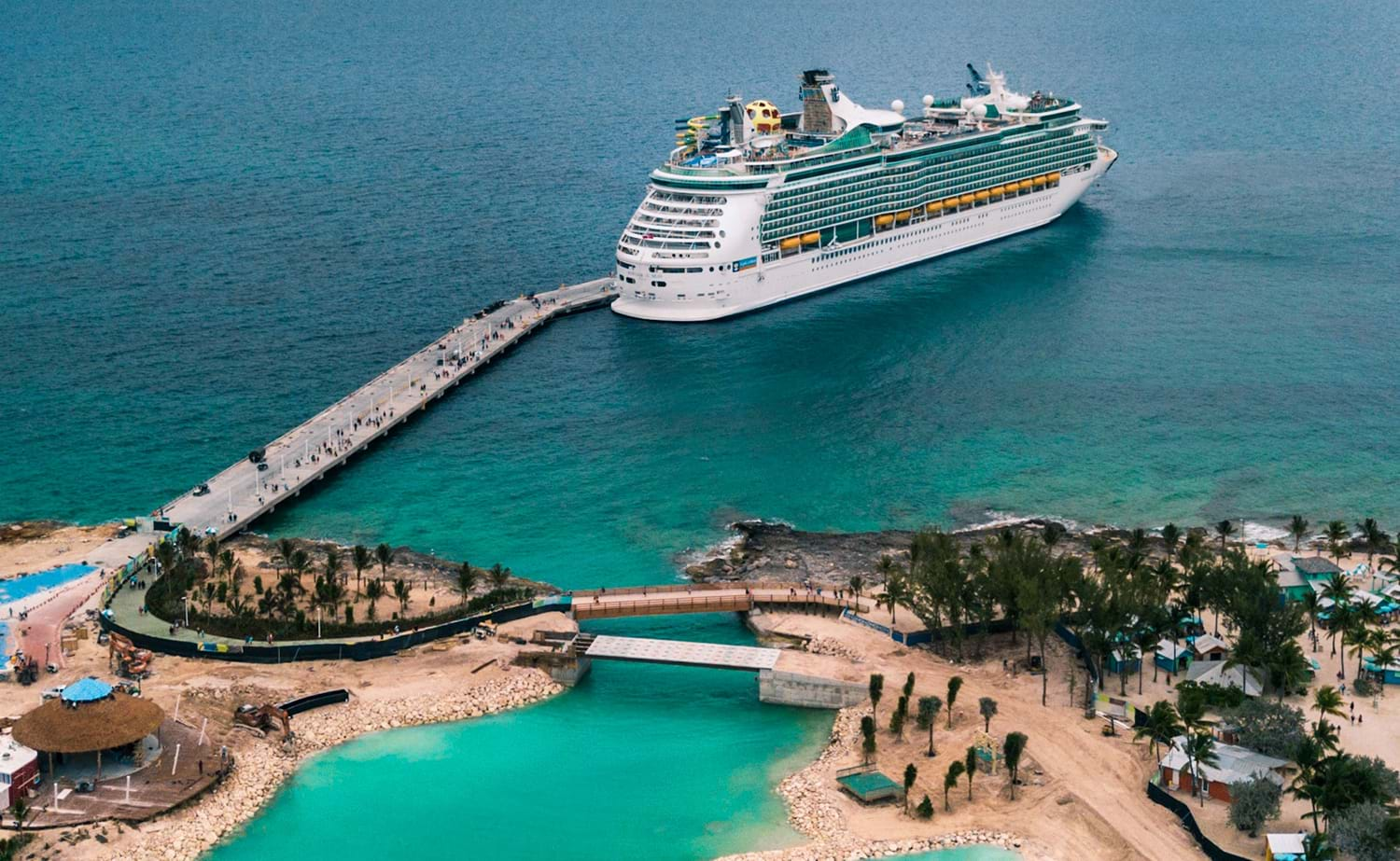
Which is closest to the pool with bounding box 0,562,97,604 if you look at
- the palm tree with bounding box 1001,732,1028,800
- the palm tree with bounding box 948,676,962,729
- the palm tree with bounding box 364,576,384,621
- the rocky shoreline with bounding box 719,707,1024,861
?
the palm tree with bounding box 364,576,384,621

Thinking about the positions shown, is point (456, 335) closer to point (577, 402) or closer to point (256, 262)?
point (577, 402)

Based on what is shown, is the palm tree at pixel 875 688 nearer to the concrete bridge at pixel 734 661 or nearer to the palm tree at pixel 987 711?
the concrete bridge at pixel 734 661

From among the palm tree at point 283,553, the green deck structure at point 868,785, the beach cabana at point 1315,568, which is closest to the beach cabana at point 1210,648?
the beach cabana at point 1315,568

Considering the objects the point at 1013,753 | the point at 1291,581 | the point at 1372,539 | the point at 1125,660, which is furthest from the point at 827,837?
the point at 1372,539

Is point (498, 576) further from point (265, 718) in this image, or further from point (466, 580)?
point (265, 718)

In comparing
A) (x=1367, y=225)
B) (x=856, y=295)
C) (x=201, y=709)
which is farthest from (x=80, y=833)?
(x=1367, y=225)

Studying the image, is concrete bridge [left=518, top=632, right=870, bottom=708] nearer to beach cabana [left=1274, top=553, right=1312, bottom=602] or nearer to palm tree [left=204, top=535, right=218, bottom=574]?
palm tree [left=204, top=535, right=218, bottom=574]
